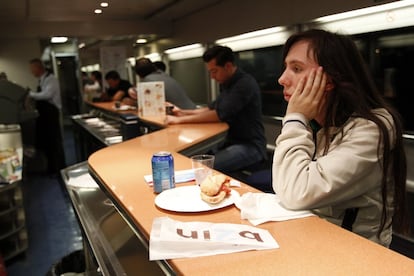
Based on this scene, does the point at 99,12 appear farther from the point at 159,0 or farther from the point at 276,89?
the point at 276,89

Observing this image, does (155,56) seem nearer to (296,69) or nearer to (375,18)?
(375,18)

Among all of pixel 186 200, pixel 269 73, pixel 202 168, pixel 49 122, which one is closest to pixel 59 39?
pixel 49 122

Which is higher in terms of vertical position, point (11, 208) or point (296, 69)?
point (296, 69)

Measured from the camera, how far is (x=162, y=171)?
1.46m

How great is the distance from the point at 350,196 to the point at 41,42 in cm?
660

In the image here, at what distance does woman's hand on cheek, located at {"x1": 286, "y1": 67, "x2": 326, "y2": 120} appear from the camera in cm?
130

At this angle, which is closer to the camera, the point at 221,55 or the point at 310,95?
the point at 310,95

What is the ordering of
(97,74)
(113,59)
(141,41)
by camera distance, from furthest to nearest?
1. (141,41)
2. (113,59)
3. (97,74)

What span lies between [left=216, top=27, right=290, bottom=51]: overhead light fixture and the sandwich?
333cm

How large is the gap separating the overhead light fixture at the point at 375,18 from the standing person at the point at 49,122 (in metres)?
4.34

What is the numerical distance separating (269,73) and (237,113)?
202 cm

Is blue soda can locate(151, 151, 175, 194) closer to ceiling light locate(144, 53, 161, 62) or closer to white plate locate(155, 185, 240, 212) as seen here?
white plate locate(155, 185, 240, 212)

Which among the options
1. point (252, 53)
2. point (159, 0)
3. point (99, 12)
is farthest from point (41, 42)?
point (252, 53)

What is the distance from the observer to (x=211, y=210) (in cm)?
125
